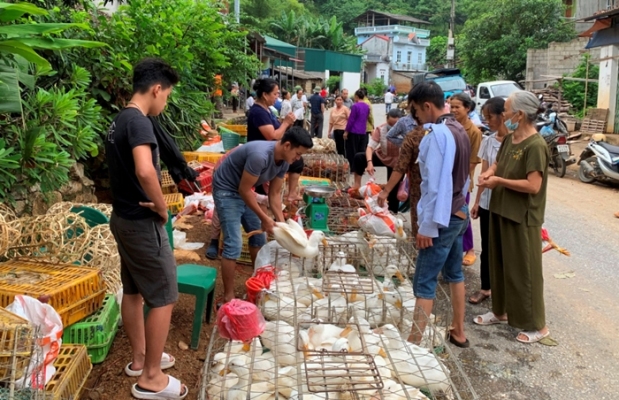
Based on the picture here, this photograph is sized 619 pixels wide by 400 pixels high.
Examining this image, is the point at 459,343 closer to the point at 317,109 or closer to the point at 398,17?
the point at 317,109

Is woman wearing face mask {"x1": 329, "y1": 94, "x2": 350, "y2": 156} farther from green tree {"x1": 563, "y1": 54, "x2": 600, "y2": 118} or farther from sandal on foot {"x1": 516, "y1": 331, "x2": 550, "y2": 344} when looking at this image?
green tree {"x1": 563, "y1": 54, "x2": 600, "y2": 118}

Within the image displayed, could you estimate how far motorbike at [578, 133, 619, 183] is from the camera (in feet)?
31.2

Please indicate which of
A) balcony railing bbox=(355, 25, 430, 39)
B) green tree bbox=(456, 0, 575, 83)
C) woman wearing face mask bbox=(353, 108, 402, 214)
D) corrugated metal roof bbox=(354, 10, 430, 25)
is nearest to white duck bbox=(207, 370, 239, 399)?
woman wearing face mask bbox=(353, 108, 402, 214)

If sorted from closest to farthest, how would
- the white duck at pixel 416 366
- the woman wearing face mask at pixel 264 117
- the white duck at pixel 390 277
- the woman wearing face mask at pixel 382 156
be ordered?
the white duck at pixel 416 366, the white duck at pixel 390 277, the woman wearing face mask at pixel 264 117, the woman wearing face mask at pixel 382 156

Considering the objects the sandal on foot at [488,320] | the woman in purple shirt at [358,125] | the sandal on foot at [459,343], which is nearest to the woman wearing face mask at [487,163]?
the sandal on foot at [488,320]

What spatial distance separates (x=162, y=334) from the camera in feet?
9.11

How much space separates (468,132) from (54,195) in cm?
402

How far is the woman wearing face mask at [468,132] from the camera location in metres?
4.95

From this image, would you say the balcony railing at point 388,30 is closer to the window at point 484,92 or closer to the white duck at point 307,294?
the window at point 484,92

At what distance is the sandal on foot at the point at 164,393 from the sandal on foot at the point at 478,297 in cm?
276

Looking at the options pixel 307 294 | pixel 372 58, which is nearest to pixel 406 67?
pixel 372 58

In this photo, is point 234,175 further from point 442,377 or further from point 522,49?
point 522,49

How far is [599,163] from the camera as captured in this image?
976cm

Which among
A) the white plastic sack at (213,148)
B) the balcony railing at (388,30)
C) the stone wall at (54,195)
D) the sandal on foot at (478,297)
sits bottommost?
the sandal on foot at (478,297)
